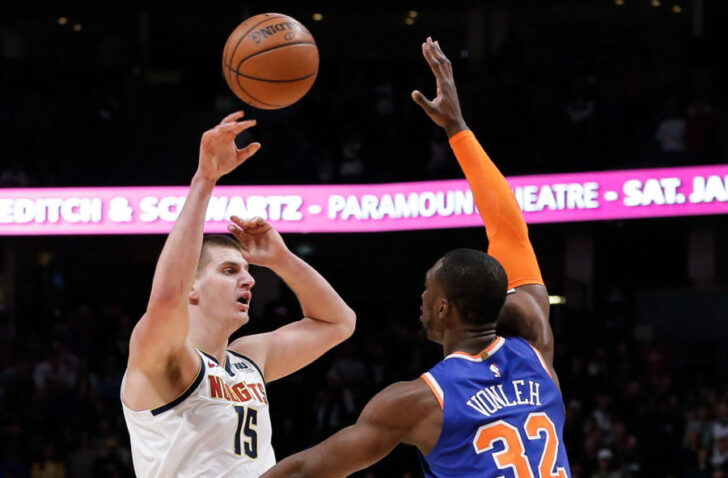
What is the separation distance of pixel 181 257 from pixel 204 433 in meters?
0.65

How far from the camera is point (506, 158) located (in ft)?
41.9

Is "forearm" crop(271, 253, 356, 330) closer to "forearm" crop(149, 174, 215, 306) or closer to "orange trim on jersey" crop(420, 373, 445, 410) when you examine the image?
"forearm" crop(149, 174, 215, 306)

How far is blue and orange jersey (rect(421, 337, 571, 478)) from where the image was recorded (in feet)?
9.52

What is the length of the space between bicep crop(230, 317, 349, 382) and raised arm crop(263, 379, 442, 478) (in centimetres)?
141

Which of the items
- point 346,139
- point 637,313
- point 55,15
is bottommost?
point 637,313

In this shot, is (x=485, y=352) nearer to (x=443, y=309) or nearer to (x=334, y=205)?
(x=443, y=309)

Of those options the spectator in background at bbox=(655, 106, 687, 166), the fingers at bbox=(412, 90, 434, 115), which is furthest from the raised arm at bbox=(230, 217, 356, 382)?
the spectator in background at bbox=(655, 106, 687, 166)

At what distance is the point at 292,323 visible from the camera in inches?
173

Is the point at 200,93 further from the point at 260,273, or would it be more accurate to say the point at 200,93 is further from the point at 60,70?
the point at 260,273

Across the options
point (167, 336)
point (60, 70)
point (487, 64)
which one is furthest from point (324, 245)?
point (167, 336)

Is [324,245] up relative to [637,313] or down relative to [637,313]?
up

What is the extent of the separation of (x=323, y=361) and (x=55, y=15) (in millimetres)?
8464

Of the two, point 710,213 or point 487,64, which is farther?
point 487,64

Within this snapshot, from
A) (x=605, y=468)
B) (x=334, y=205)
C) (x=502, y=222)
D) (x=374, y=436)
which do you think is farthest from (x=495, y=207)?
(x=334, y=205)
